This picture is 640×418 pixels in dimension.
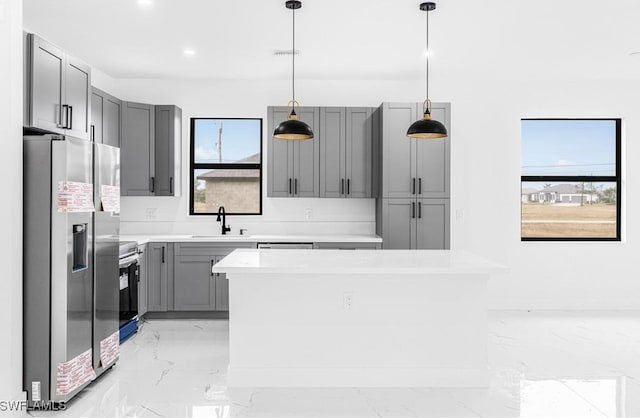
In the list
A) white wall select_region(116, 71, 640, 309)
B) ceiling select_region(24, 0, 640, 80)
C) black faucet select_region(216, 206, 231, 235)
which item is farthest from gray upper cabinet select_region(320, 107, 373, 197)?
black faucet select_region(216, 206, 231, 235)

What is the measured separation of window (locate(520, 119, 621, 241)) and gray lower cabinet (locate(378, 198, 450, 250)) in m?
1.37

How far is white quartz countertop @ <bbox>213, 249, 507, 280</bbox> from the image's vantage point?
3.07 meters

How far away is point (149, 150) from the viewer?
17.3 ft

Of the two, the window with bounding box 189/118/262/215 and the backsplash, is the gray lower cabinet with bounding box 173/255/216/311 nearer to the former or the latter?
the backsplash

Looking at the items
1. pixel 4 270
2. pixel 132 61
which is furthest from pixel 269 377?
pixel 132 61

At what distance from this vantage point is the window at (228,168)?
18.7ft

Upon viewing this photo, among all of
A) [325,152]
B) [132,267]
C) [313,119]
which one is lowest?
[132,267]

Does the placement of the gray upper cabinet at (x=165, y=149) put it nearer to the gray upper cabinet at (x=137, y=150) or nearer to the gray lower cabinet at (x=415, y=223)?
the gray upper cabinet at (x=137, y=150)

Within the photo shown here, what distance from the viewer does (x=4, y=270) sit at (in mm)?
2734

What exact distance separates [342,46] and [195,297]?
2.91m

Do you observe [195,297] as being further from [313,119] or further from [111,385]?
[313,119]

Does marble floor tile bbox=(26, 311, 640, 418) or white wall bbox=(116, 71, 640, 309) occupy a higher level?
white wall bbox=(116, 71, 640, 309)

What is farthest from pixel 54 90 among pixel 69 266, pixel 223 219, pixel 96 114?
pixel 223 219

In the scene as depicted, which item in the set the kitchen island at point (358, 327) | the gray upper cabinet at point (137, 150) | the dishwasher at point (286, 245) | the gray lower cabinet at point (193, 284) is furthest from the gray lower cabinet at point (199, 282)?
the kitchen island at point (358, 327)
